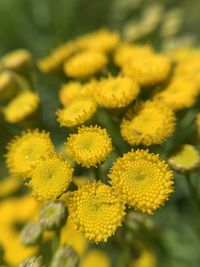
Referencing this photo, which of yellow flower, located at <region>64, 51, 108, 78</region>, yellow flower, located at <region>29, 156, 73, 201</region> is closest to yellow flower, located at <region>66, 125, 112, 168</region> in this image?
yellow flower, located at <region>29, 156, 73, 201</region>

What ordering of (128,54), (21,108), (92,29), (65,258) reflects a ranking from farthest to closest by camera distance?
(92,29)
(128,54)
(21,108)
(65,258)

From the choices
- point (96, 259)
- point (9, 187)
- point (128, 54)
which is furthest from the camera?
point (9, 187)

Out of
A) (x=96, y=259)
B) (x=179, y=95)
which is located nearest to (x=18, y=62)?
(x=179, y=95)

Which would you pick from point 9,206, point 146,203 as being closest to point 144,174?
point 146,203

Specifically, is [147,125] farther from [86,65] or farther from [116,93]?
[86,65]

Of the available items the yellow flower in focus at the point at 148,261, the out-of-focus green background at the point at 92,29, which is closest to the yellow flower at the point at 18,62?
the out-of-focus green background at the point at 92,29

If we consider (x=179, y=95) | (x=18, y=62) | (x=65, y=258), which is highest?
(x=18, y=62)

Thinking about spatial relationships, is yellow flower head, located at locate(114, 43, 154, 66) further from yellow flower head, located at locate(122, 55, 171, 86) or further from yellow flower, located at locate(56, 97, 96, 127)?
yellow flower, located at locate(56, 97, 96, 127)
